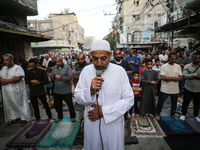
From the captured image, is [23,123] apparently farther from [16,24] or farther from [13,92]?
[16,24]

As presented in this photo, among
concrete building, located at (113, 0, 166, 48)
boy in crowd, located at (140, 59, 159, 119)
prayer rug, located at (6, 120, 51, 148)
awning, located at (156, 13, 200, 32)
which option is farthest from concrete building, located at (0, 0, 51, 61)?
concrete building, located at (113, 0, 166, 48)

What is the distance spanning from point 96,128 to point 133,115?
294 centimetres

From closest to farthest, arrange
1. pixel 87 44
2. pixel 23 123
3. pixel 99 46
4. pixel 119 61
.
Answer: pixel 99 46
pixel 23 123
pixel 119 61
pixel 87 44

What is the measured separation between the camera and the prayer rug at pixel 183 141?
270 cm

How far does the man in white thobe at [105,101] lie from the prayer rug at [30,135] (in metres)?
2.22

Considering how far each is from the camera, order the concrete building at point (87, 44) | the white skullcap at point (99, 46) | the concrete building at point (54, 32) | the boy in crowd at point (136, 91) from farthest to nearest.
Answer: the concrete building at point (87, 44)
the concrete building at point (54, 32)
the boy in crowd at point (136, 91)
the white skullcap at point (99, 46)

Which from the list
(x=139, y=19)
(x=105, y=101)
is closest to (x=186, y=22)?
(x=105, y=101)

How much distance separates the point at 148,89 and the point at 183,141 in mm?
1557

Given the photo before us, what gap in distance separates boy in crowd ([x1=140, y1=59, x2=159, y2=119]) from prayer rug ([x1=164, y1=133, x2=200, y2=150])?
0.84 metres

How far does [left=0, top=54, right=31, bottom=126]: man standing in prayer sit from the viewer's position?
11.6ft

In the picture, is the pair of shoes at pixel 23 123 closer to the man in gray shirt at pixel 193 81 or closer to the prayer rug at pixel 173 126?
the prayer rug at pixel 173 126

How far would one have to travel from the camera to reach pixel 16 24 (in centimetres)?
1102

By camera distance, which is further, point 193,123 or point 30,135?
point 193,123

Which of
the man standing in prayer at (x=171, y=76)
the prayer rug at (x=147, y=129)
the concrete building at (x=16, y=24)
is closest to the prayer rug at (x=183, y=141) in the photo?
the prayer rug at (x=147, y=129)
